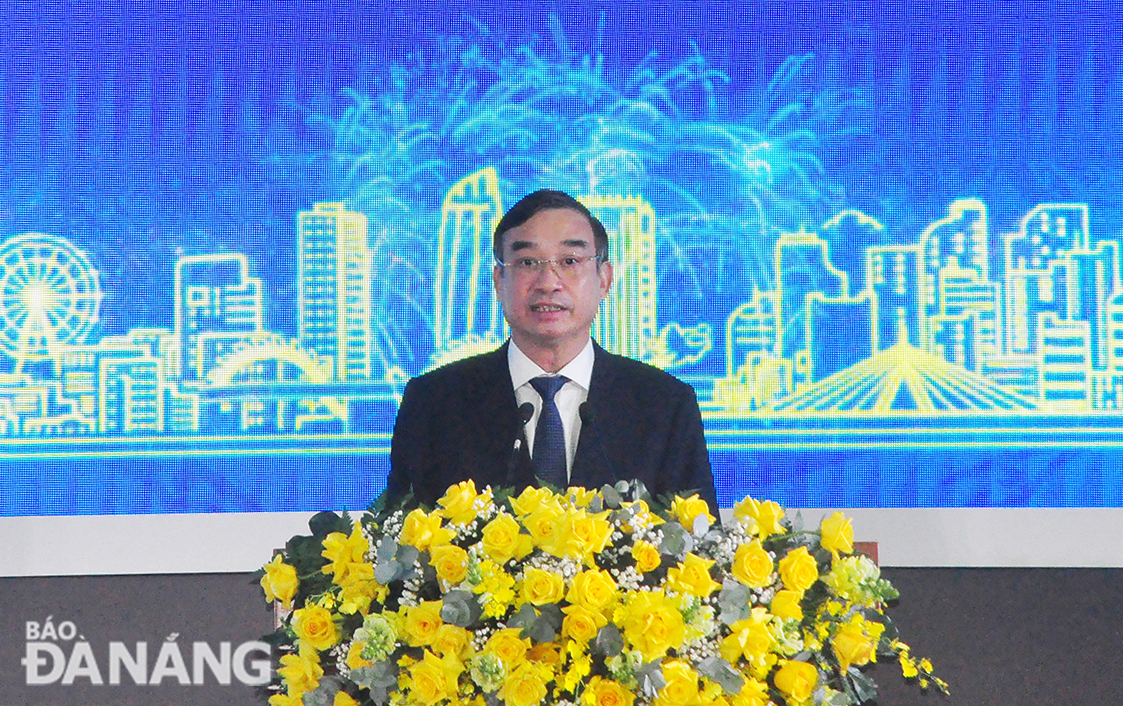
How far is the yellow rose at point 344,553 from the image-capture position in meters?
1.21

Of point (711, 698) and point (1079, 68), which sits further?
point (1079, 68)

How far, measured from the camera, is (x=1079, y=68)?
10.0 feet

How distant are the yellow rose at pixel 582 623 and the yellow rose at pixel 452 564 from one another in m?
0.11

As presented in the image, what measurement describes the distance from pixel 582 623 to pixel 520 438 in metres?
0.78

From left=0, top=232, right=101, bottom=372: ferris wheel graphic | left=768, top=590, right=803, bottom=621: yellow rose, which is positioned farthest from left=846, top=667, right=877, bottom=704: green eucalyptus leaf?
left=0, top=232, right=101, bottom=372: ferris wheel graphic

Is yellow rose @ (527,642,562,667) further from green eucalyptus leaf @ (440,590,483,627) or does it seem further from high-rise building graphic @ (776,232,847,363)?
high-rise building graphic @ (776,232,847,363)

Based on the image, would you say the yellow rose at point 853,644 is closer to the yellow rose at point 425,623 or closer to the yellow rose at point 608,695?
the yellow rose at point 608,695

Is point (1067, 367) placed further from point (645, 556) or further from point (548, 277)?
point (645, 556)

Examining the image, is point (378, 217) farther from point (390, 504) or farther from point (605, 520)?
point (605, 520)

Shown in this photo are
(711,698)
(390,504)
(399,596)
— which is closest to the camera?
(711,698)

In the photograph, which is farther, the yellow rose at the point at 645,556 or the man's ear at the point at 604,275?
the man's ear at the point at 604,275

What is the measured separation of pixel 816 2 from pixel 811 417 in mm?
1036

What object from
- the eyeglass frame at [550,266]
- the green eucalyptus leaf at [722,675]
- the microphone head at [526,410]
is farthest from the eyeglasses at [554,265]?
the green eucalyptus leaf at [722,675]

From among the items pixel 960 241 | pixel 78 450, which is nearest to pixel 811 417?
pixel 960 241
